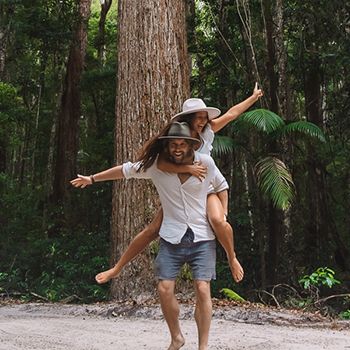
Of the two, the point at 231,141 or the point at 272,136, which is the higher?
the point at 272,136

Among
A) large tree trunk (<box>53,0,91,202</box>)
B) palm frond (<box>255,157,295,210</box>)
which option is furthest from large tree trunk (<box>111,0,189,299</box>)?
large tree trunk (<box>53,0,91,202</box>)

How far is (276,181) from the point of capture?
32.3ft

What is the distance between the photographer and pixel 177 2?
8664 mm

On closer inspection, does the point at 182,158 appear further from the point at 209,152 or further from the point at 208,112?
the point at 208,112

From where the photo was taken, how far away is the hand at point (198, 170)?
4328 millimetres

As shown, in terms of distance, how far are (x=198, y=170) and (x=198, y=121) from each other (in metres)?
0.52

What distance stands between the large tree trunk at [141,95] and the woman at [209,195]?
3287 mm

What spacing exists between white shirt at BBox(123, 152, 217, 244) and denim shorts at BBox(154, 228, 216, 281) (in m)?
0.05

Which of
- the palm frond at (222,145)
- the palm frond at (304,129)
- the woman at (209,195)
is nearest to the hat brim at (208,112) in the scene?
the woman at (209,195)

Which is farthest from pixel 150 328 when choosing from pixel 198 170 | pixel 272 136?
pixel 272 136

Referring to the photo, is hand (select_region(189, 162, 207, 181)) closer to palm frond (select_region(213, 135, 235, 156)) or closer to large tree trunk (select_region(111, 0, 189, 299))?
large tree trunk (select_region(111, 0, 189, 299))

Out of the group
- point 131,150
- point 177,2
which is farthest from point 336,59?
point 131,150

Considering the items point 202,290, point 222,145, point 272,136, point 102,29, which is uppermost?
point 102,29

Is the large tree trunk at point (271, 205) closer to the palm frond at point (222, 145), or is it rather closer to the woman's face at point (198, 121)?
the palm frond at point (222, 145)
